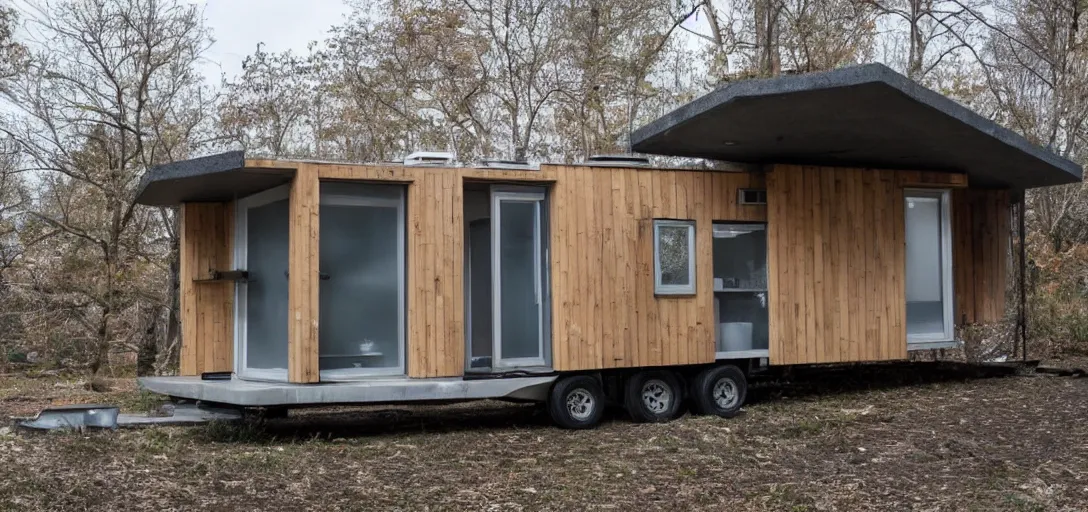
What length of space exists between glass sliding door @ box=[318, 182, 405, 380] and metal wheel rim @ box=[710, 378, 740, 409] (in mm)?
3272

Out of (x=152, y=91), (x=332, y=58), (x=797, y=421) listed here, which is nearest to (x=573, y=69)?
(x=332, y=58)

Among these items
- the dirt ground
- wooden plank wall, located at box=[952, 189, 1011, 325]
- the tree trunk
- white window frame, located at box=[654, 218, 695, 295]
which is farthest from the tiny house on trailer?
the tree trunk

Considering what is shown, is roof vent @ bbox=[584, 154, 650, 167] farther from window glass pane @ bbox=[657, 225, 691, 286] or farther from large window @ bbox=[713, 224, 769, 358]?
large window @ bbox=[713, 224, 769, 358]

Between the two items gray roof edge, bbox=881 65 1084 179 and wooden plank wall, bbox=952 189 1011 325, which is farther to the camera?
wooden plank wall, bbox=952 189 1011 325

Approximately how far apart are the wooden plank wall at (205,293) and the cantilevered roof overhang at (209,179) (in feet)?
Result: 0.98

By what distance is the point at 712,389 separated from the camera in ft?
34.1

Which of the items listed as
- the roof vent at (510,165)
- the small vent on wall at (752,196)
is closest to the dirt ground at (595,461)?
the small vent on wall at (752,196)

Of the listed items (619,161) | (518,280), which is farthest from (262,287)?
(619,161)

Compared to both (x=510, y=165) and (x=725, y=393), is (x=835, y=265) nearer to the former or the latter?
(x=725, y=393)

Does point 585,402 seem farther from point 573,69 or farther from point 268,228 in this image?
point 573,69

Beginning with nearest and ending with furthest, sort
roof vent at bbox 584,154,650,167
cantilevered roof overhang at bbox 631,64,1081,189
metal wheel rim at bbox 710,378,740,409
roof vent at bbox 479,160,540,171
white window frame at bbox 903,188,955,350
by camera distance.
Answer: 1. cantilevered roof overhang at bbox 631,64,1081,189
2. roof vent at bbox 479,160,540,171
3. roof vent at bbox 584,154,650,167
4. metal wheel rim at bbox 710,378,740,409
5. white window frame at bbox 903,188,955,350

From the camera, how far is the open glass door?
976 cm

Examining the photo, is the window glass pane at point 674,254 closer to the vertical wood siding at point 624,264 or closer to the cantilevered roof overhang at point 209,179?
the vertical wood siding at point 624,264

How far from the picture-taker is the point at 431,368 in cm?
918
